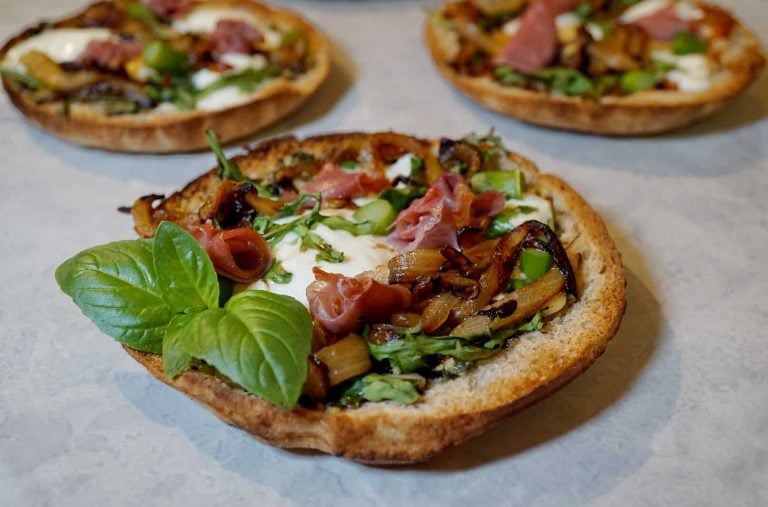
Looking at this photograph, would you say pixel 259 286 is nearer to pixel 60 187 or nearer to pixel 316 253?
pixel 316 253

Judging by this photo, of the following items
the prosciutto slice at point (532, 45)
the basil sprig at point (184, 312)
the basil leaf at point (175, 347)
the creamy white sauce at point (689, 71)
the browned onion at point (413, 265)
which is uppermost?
the basil sprig at point (184, 312)

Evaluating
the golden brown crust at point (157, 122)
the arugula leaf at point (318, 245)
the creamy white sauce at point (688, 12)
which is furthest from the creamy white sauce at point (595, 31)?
the arugula leaf at point (318, 245)

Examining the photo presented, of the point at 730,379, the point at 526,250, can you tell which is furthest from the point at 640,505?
the point at 526,250

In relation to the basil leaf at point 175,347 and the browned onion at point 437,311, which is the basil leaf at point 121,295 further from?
the browned onion at point 437,311

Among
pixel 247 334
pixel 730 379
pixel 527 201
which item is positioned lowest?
pixel 730 379

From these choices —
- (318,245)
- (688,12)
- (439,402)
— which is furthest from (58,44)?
(688,12)

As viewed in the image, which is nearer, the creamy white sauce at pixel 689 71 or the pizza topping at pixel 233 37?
the creamy white sauce at pixel 689 71
